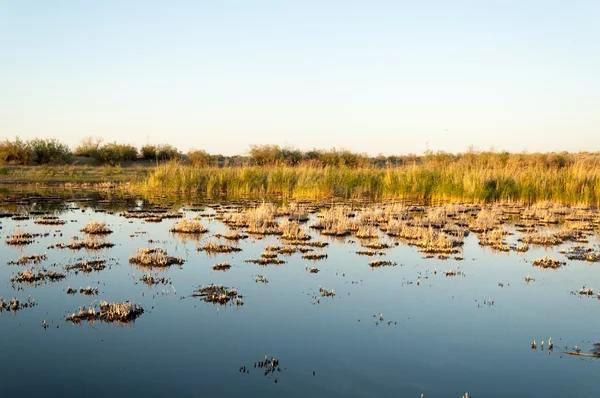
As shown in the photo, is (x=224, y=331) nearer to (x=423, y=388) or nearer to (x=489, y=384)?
(x=423, y=388)

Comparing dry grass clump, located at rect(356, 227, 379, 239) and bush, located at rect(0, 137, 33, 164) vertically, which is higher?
bush, located at rect(0, 137, 33, 164)

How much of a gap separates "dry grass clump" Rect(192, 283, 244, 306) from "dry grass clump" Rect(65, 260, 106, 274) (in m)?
2.87

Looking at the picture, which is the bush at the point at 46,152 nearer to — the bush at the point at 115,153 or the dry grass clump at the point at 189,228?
the bush at the point at 115,153

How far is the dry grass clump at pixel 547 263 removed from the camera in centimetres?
1271

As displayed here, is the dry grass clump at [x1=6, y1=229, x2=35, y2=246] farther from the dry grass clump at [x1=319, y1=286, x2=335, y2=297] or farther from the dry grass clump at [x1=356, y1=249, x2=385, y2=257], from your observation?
the dry grass clump at [x1=356, y1=249, x2=385, y2=257]

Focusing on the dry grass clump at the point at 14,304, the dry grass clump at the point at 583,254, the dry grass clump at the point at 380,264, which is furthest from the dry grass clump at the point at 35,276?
the dry grass clump at the point at 583,254

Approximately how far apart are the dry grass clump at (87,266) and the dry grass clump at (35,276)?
23.0 inches

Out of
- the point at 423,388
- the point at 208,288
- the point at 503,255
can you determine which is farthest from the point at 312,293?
the point at 503,255

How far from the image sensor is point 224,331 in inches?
305

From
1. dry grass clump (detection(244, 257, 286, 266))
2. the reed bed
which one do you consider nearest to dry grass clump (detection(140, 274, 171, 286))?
dry grass clump (detection(244, 257, 286, 266))

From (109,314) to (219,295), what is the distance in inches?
78.8

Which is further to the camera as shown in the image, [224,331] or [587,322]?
[587,322]

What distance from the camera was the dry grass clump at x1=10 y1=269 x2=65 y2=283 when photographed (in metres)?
10.3

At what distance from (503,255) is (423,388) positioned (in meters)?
8.95
